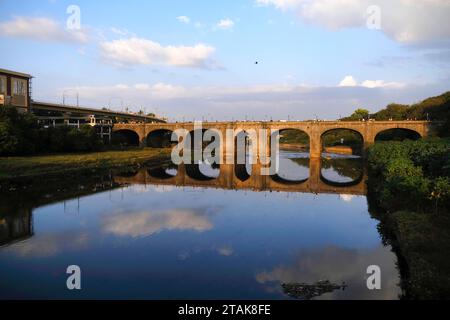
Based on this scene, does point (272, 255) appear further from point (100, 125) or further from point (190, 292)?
point (100, 125)

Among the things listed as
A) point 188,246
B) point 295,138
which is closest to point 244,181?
point 188,246

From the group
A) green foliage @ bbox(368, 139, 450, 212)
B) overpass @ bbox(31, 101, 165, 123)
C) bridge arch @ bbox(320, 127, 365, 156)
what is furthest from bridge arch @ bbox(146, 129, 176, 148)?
green foliage @ bbox(368, 139, 450, 212)

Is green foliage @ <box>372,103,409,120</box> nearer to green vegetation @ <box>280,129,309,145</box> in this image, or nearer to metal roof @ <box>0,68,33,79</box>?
green vegetation @ <box>280,129,309,145</box>

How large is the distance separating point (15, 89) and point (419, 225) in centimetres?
7578

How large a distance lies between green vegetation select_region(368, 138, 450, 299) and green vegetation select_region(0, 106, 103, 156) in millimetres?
47234

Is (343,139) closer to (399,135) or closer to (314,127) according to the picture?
(399,135)

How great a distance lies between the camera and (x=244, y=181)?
52844 mm

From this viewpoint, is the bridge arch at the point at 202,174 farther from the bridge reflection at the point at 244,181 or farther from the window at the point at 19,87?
the window at the point at 19,87

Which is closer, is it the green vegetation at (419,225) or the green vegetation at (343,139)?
the green vegetation at (419,225)

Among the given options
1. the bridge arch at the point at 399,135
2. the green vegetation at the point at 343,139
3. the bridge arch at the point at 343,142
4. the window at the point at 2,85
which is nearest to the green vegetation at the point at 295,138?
the green vegetation at the point at 343,139

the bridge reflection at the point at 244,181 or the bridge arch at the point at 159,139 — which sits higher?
the bridge arch at the point at 159,139

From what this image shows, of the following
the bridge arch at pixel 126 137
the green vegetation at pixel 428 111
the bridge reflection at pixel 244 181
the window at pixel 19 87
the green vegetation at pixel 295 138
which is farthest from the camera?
the green vegetation at pixel 295 138

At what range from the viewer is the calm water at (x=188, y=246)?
16453mm
